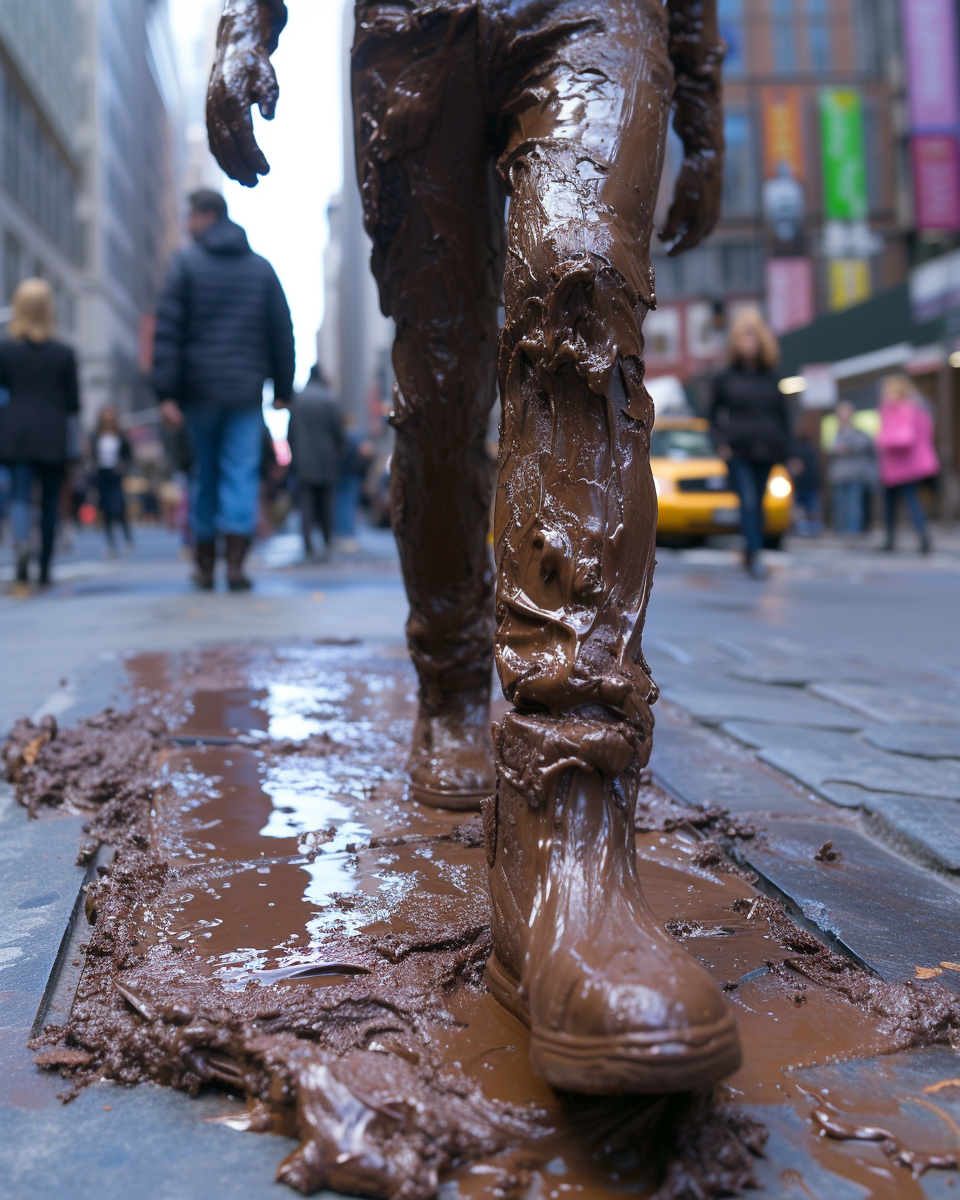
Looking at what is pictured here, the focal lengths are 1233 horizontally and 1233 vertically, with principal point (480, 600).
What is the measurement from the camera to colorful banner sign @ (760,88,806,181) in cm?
3688

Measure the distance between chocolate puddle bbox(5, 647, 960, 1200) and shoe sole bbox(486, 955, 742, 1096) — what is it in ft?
0.18

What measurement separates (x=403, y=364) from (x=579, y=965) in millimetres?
1232

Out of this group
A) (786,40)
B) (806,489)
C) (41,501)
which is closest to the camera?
(41,501)

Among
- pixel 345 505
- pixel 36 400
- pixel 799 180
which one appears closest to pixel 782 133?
pixel 799 180

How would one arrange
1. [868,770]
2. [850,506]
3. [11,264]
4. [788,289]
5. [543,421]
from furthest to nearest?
[11,264] < [788,289] < [850,506] < [868,770] < [543,421]

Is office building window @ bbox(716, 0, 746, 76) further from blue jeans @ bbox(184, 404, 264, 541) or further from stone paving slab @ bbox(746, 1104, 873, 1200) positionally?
stone paving slab @ bbox(746, 1104, 873, 1200)

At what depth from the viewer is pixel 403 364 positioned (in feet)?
6.88

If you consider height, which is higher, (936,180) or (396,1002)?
(936,180)

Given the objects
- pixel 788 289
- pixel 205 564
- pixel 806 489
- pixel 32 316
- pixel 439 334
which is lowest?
pixel 205 564

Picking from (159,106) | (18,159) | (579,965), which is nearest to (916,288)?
(579,965)

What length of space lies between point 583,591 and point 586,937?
0.38 meters

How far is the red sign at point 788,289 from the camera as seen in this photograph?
34125 millimetres

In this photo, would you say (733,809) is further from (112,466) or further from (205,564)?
(112,466)

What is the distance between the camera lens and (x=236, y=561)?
7137 mm
